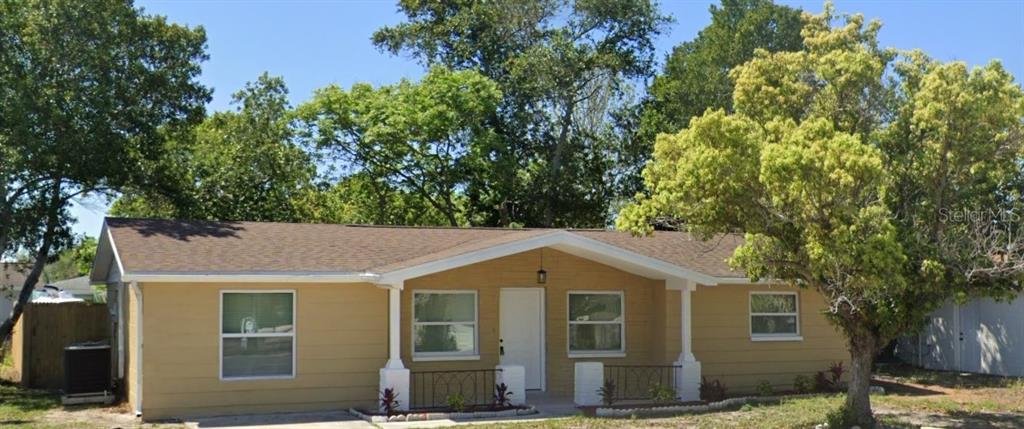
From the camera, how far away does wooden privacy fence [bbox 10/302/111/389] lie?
63.4 feet

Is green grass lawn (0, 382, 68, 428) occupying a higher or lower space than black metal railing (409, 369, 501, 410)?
lower

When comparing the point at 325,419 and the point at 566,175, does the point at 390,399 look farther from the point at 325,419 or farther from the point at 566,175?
the point at 566,175

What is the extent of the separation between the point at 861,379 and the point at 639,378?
5108 millimetres

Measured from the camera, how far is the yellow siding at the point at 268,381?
14227 mm

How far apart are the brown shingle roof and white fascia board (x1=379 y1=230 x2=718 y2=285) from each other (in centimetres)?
15

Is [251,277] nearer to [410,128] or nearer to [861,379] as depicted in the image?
[861,379]

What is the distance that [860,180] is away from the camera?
38.1 ft

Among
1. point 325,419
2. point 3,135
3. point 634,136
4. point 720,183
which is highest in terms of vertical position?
point 634,136

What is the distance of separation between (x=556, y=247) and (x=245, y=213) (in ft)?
43.7

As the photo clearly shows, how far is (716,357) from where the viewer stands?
1823 centimetres

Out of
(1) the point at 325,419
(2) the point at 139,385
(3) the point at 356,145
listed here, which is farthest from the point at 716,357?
(3) the point at 356,145

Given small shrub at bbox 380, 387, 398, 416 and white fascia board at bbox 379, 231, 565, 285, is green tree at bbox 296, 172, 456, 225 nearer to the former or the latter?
white fascia board at bbox 379, 231, 565, 285

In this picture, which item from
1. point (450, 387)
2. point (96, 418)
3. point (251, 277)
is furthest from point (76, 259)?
point (251, 277)

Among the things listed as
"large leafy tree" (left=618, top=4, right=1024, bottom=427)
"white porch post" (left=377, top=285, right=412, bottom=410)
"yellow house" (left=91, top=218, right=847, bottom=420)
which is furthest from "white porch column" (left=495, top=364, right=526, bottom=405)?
"large leafy tree" (left=618, top=4, right=1024, bottom=427)
